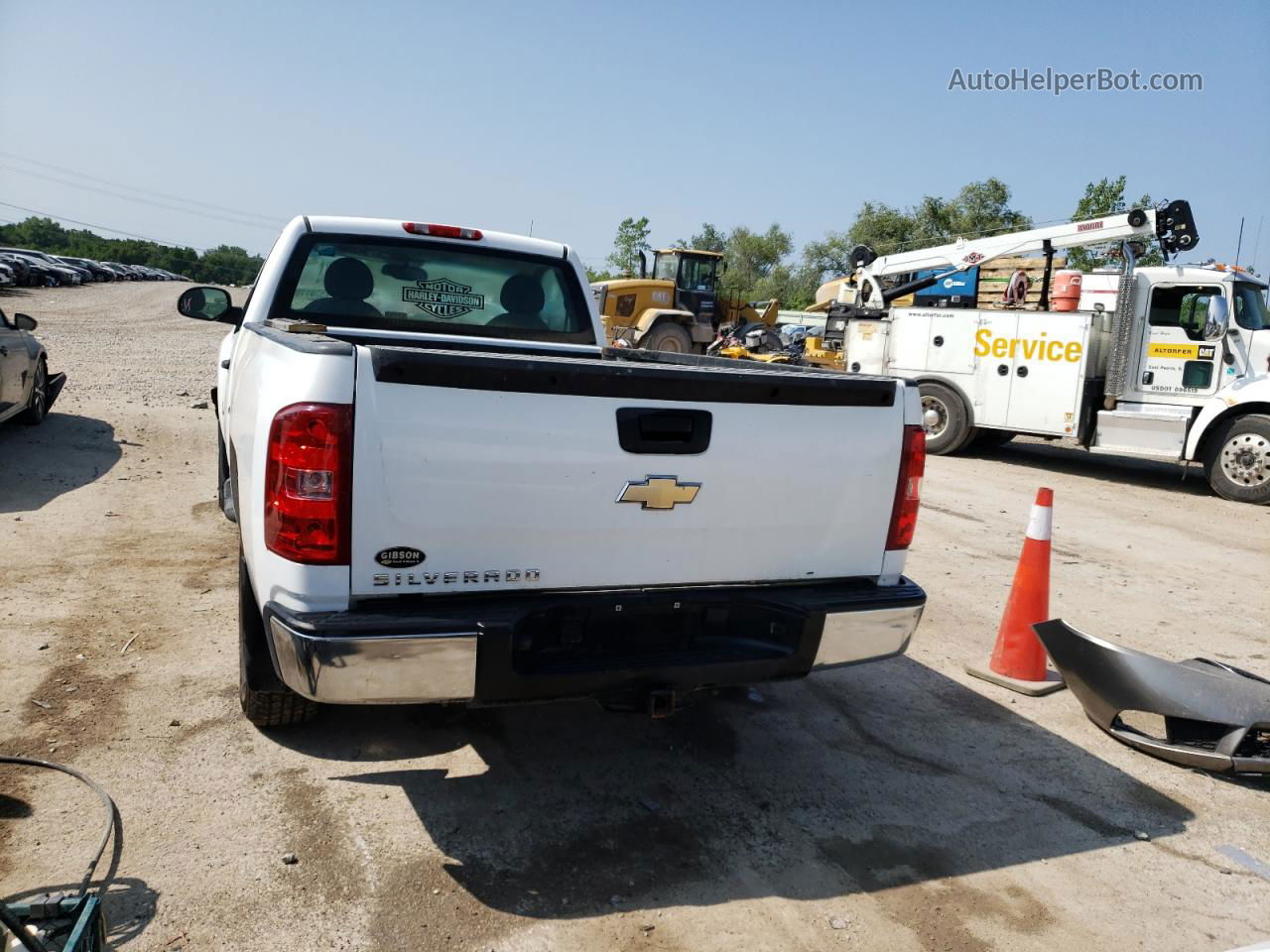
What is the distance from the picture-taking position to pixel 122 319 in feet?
91.5

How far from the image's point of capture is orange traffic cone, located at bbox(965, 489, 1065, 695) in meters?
4.80

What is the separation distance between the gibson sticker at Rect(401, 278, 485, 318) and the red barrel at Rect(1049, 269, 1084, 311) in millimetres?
10079

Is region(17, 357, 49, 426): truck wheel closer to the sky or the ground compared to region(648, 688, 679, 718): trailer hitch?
closer to the sky

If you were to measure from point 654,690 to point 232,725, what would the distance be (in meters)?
1.85

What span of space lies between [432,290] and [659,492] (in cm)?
255

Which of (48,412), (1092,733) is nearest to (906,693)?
(1092,733)

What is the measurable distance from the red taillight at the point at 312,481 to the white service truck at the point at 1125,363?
1159cm

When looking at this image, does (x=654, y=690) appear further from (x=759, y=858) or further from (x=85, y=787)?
(x=85, y=787)

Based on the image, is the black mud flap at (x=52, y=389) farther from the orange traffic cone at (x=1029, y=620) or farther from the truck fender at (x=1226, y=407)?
the truck fender at (x=1226, y=407)

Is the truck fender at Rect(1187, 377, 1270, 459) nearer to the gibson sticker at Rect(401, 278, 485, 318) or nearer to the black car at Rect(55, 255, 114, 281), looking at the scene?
the gibson sticker at Rect(401, 278, 485, 318)

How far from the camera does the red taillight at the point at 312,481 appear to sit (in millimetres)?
2563

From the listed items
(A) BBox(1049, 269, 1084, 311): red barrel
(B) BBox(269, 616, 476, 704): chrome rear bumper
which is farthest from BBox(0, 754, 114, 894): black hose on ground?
(A) BBox(1049, 269, 1084, 311): red barrel

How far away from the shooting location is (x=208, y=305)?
18.2 ft

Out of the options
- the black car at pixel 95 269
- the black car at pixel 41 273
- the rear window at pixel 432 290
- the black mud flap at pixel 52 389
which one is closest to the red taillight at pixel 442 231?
the rear window at pixel 432 290
